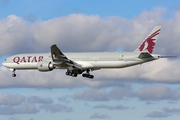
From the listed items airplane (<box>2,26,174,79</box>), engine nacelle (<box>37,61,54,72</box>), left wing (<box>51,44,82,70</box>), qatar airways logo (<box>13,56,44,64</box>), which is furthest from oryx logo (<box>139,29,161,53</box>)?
qatar airways logo (<box>13,56,44,64</box>)

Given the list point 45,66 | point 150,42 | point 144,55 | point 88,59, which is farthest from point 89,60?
point 150,42

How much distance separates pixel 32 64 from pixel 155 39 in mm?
22728

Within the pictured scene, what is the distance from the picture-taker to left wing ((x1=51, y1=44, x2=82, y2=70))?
6335 cm

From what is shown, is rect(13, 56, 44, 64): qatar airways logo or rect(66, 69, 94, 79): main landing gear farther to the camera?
rect(13, 56, 44, 64): qatar airways logo

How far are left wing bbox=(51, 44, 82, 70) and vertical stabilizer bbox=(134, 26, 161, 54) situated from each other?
1111 centimetres

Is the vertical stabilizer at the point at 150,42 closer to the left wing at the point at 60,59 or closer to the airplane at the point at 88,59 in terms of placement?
the airplane at the point at 88,59

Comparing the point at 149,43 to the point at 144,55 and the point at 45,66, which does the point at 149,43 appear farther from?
the point at 45,66

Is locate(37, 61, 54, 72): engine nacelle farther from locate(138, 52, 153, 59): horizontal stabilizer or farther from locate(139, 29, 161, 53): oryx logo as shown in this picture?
locate(139, 29, 161, 53): oryx logo

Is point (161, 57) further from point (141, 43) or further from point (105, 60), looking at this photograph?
point (105, 60)

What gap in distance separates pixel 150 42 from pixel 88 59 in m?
11.0

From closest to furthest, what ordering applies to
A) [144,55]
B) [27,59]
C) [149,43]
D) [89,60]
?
[144,55] < [149,43] < [89,60] < [27,59]

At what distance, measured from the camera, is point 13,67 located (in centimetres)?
7375

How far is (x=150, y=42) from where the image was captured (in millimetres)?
65812

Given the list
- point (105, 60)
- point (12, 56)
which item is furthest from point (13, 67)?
point (105, 60)
